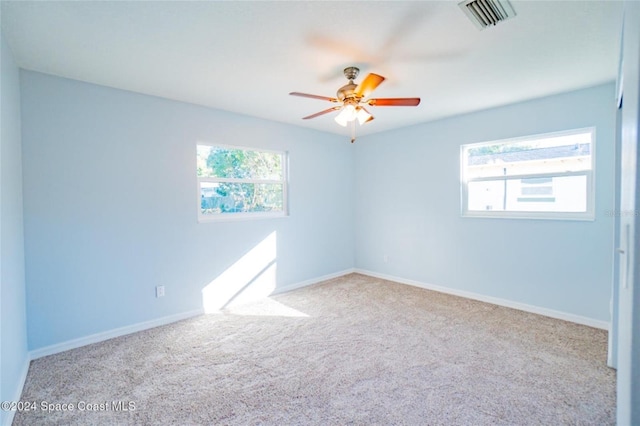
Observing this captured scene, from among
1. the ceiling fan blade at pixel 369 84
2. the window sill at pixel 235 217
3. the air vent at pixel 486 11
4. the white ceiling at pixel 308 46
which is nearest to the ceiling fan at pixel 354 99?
the ceiling fan blade at pixel 369 84

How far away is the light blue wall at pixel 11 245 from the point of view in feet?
5.88

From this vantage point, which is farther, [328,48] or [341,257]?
[341,257]

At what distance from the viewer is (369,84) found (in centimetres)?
228

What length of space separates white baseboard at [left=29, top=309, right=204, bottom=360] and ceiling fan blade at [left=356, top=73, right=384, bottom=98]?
2959 mm

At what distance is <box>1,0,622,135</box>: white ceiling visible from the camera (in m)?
1.78

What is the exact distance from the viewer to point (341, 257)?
5195mm

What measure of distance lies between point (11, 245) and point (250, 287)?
2.41 metres

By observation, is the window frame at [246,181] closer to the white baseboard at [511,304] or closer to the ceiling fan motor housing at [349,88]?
the ceiling fan motor housing at [349,88]

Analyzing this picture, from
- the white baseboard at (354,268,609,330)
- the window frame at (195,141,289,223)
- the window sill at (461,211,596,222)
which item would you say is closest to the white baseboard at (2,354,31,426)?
the window frame at (195,141,289,223)

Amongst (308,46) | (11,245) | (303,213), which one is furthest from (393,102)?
(11,245)

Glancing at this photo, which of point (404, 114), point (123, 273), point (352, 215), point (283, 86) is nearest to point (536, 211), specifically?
point (404, 114)

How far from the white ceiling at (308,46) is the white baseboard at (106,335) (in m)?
2.36

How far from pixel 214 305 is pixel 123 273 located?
42.4 inches

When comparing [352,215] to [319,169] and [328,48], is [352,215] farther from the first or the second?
[328,48]
